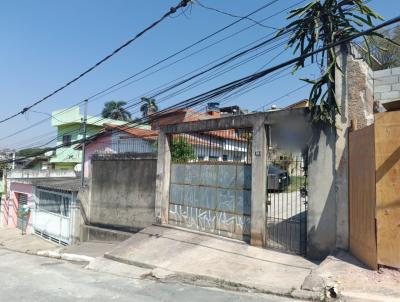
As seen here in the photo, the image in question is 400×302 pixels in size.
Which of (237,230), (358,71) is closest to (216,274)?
(237,230)

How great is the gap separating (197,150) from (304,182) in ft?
15.5

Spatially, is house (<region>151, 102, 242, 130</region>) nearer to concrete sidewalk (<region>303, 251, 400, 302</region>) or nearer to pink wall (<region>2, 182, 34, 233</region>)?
pink wall (<region>2, 182, 34, 233</region>)

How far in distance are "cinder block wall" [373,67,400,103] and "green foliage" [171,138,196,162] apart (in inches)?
245

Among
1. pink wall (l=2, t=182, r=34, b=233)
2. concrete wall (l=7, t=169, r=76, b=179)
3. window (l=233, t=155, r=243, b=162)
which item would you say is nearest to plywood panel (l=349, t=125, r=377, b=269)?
window (l=233, t=155, r=243, b=162)

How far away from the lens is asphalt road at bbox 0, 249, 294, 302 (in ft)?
24.6

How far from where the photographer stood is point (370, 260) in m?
7.26

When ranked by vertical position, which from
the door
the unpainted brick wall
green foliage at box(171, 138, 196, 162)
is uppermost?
the unpainted brick wall

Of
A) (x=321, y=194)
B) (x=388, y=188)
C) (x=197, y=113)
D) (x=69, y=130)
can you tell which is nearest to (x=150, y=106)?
(x=197, y=113)

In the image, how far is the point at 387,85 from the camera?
372 inches

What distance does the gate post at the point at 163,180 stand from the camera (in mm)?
13062

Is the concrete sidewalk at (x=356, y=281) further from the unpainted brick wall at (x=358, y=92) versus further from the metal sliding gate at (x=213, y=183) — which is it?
the metal sliding gate at (x=213, y=183)

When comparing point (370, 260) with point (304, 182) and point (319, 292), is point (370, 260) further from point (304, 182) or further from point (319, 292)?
point (304, 182)

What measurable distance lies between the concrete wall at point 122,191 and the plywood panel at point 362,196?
7.24 m

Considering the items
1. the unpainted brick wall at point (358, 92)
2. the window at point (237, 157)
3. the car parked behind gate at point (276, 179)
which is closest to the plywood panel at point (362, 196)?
the unpainted brick wall at point (358, 92)
